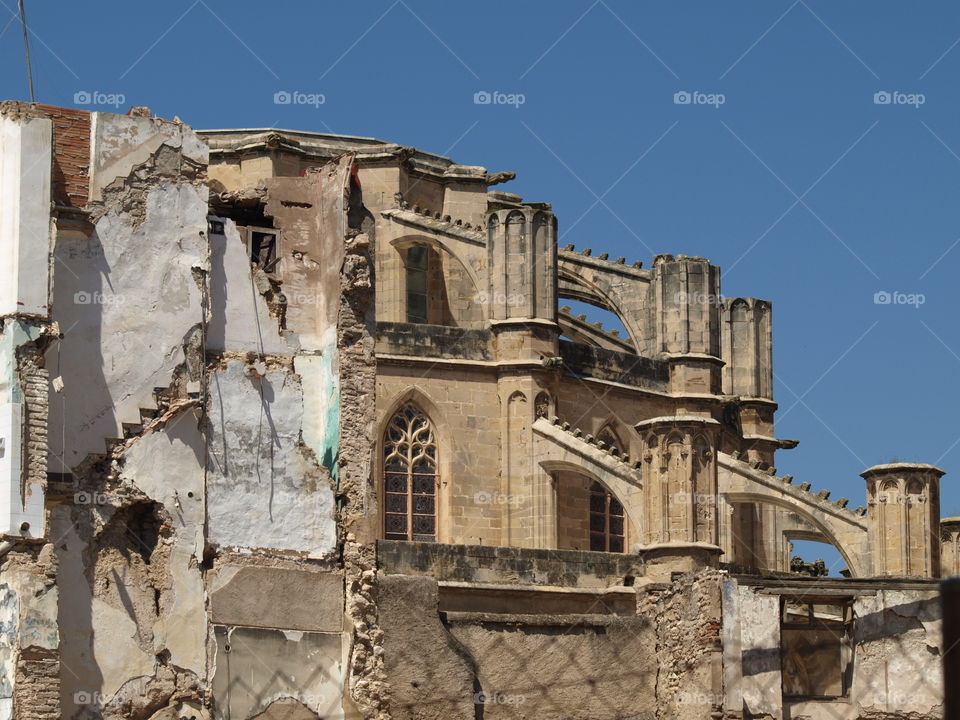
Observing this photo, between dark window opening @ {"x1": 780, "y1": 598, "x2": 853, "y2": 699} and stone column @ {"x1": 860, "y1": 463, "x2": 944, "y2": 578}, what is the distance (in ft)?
10.2

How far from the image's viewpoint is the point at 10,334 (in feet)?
58.4

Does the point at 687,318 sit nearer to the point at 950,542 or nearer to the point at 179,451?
the point at 950,542

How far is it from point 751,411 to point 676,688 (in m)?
15.5

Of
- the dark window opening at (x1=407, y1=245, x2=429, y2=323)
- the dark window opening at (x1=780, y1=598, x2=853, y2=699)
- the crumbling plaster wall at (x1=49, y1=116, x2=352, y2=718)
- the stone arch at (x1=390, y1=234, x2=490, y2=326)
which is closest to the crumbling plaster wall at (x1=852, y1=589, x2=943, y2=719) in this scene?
the dark window opening at (x1=780, y1=598, x2=853, y2=699)

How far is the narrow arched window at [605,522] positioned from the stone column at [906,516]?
6480 mm

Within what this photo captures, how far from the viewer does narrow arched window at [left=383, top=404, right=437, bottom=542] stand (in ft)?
102

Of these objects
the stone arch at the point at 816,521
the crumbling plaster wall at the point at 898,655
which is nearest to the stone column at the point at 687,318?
the stone arch at the point at 816,521

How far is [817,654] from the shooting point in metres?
23.5

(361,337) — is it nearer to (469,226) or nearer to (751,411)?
(469,226)

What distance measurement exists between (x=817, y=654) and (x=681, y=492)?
3505 mm

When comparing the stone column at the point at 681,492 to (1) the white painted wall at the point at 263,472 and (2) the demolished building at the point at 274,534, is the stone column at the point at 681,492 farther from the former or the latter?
(1) the white painted wall at the point at 263,472

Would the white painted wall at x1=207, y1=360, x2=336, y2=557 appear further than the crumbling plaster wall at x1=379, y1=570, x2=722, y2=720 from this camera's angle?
No

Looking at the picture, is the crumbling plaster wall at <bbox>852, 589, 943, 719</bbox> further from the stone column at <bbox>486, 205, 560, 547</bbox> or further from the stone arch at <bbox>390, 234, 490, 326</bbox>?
the stone arch at <bbox>390, 234, 490, 326</bbox>

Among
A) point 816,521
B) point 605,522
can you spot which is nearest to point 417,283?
point 605,522
